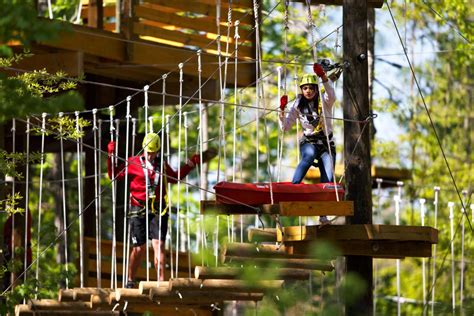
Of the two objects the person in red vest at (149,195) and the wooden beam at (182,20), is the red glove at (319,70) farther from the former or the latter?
the wooden beam at (182,20)

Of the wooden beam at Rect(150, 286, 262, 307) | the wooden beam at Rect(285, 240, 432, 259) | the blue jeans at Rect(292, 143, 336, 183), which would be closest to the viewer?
the wooden beam at Rect(285, 240, 432, 259)

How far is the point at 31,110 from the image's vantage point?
9703mm

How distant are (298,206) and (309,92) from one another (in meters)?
1.42

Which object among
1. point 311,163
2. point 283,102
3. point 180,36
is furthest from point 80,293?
point 180,36

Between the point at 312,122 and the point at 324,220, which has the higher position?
the point at 312,122

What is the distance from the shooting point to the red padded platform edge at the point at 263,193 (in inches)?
508

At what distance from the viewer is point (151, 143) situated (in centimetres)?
1487

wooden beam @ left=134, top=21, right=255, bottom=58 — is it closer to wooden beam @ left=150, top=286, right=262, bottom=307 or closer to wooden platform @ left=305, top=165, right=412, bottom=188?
wooden platform @ left=305, top=165, right=412, bottom=188

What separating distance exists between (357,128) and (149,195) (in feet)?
7.68

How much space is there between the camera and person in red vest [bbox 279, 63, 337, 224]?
13.6 m

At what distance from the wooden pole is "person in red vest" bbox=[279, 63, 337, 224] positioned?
0.14 m

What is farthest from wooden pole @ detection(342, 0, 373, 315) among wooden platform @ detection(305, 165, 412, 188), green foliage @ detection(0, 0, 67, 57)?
wooden platform @ detection(305, 165, 412, 188)

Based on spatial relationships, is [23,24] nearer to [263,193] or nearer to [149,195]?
[263,193]

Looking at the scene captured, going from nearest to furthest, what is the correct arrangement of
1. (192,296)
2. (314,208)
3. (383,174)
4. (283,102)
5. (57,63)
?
(314,208)
(283,102)
(192,296)
(57,63)
(383,174)
